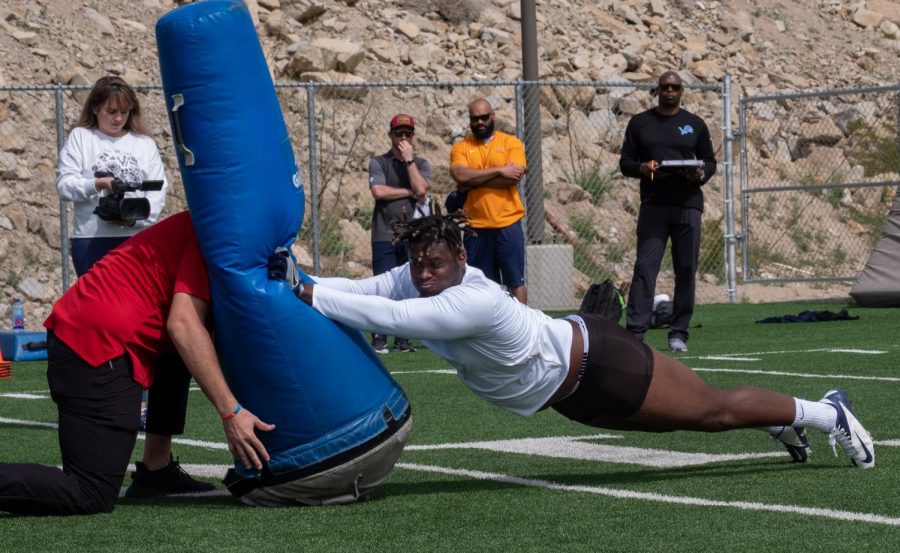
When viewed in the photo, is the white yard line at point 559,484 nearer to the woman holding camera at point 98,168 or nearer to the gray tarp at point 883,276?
the woman holding camera at point 98,168

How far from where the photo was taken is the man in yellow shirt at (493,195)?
12625 mm

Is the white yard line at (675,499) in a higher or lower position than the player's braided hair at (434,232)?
lower

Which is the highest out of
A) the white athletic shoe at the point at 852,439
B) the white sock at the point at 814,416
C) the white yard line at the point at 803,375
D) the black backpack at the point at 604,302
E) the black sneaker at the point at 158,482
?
the black backpack at the point at 604,302

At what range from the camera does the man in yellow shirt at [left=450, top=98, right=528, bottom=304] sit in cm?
1262

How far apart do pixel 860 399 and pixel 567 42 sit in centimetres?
2226

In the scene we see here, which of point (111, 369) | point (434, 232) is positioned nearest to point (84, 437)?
point (111, 369)

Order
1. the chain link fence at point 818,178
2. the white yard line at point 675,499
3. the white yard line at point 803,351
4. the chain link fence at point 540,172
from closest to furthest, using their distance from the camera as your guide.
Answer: the white yard line at point 675,499, the white yard line at point 803,351, the chain link fence at point 540,172, the chain link fence at point 818,178

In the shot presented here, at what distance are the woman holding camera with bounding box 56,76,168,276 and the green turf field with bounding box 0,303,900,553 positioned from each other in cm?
102

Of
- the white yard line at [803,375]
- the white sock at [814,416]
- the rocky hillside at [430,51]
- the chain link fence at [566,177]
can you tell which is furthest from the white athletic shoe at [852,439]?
the rocky hillside at [430,51]

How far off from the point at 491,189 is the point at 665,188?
4.96ft

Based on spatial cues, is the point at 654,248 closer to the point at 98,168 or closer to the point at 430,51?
the point at 98,168

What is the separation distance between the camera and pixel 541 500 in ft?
18.4

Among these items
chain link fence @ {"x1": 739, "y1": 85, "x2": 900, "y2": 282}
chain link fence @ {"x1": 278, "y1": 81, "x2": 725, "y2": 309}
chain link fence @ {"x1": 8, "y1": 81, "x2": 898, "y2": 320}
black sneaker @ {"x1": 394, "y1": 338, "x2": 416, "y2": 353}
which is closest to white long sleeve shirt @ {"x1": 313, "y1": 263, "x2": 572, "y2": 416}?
black sneaker @ {"x1": 394, "y1": 338, "x2": 416, "y2": 353}

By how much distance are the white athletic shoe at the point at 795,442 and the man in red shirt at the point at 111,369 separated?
2098 mm
